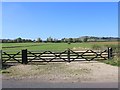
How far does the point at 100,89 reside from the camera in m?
12.6

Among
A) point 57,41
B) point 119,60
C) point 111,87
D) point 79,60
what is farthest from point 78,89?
point 57,41

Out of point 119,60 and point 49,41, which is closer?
point 119,60

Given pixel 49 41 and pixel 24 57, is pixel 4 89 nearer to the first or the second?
pixel 24 57

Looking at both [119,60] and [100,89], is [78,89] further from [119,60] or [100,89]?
[119,60]

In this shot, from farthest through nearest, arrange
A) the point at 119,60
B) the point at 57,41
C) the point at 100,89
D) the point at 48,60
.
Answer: the point at 57,41
the point at 48,60
the point at 119,60
the point at 100,89

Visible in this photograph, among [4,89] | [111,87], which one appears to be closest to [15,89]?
[4,89]

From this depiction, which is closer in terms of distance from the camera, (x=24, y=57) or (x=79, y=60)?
(x=24, y=57)

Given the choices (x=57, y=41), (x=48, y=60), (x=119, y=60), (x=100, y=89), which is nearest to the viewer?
(x=100, y=89)

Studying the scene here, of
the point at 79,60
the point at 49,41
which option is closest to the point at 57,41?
the point at 49,41

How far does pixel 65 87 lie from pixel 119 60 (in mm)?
14547

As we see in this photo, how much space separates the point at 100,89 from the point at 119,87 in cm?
101

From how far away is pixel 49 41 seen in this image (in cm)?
16325

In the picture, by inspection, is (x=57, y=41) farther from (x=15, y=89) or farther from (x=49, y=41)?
(x=15, y=89)

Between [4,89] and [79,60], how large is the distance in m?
17.6
